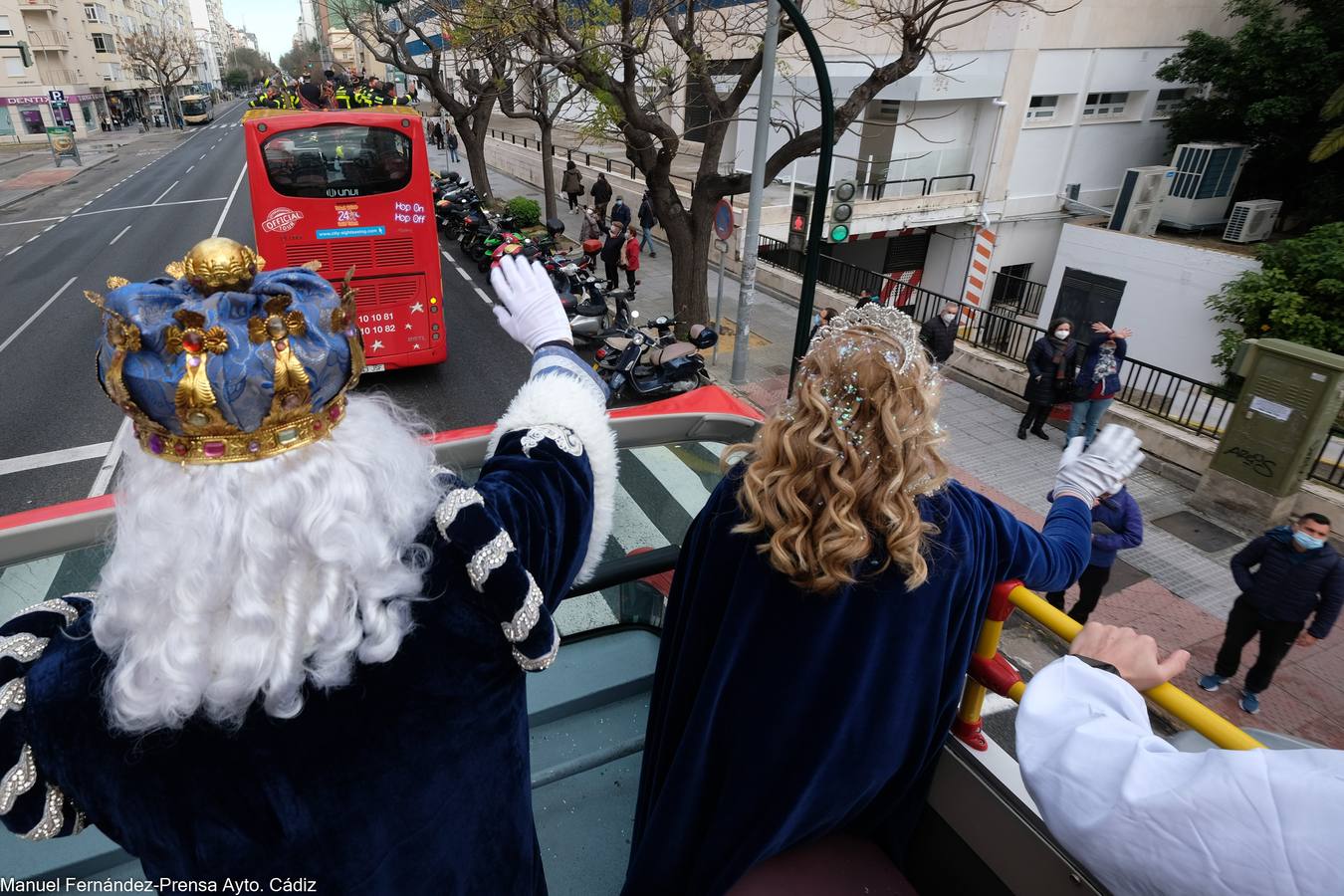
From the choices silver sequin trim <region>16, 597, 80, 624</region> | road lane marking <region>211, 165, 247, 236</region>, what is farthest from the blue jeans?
road lane marking <region>211, 165, 247, 236</region>

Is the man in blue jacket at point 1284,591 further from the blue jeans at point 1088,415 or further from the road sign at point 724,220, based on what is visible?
the road sign at point 724,220

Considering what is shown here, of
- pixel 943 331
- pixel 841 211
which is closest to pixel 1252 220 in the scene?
pixel 943 331

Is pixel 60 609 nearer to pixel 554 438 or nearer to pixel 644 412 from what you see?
pixel 554 438

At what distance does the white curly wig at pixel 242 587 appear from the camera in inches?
40.8

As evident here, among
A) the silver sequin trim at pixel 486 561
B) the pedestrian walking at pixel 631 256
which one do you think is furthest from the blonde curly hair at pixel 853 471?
the pedestrian walking at pixel 631 256

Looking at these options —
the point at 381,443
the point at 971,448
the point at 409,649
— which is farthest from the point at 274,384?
the point at 971,448

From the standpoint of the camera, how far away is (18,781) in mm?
1083

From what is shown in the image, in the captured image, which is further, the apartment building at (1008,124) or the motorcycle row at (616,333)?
the apartment building at (1008,124)

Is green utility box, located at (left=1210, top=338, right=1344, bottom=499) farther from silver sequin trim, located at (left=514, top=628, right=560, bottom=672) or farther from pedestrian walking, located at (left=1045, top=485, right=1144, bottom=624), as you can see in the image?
silver sequin trim, located at (left=514, top=628, right=560, bottom=672)

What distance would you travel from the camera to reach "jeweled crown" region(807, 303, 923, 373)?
158cm

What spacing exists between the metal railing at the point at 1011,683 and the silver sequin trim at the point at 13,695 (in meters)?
1.66

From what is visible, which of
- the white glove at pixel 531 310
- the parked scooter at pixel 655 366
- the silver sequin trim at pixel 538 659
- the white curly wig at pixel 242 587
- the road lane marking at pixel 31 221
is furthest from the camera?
the road lane marking at pixel 31 221

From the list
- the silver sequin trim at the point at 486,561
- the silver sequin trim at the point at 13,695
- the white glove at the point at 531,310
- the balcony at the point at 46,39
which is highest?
the balcony at the point at 46,39

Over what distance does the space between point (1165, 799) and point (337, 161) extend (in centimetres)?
993
